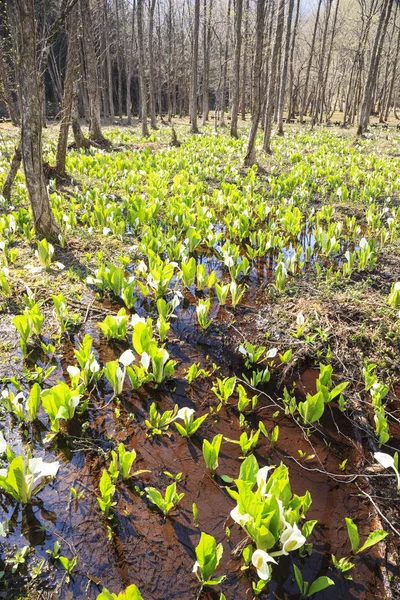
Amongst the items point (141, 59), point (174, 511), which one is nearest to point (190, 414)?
point (174, 511)

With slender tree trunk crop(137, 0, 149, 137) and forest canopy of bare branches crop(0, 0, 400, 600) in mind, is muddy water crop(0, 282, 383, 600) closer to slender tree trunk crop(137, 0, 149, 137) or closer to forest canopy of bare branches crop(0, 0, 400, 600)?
forest canopy of bare branches crop(0, 0, 400, 600)

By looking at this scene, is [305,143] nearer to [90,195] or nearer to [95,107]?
[95,107]

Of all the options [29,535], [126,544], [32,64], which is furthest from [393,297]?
[32,64]

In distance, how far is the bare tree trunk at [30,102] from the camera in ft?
13.5

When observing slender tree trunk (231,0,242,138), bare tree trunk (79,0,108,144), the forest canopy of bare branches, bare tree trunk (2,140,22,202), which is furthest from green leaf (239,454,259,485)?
slender tree trunk (231,0,242,138)

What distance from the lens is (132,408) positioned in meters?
2.71

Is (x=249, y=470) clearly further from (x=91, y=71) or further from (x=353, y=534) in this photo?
(x=91, y=71)

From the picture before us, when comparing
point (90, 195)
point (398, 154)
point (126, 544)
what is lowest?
point (126, 544)

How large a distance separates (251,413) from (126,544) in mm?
1181

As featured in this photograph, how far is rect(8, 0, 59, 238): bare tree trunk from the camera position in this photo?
162 inches

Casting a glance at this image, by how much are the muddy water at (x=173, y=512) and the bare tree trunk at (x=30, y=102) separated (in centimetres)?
268

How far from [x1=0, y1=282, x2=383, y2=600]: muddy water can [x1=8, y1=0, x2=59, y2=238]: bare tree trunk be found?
2.68 metres

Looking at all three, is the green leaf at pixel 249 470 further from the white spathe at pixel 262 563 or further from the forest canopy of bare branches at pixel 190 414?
the white spathe at pixel 262 563

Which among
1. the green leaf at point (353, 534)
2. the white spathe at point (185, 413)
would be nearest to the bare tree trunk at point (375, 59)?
the white spathe at point (185, 413)
